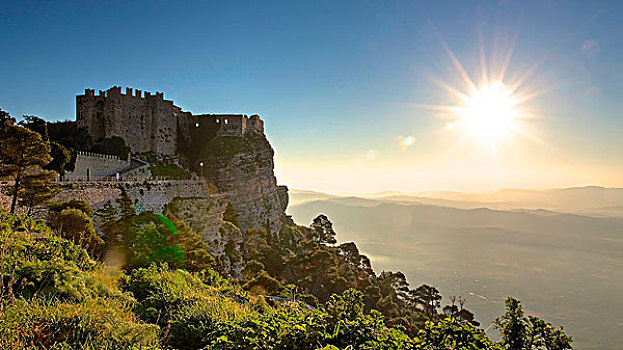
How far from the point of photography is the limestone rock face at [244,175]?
4559 centimetres

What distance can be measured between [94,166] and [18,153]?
1447 cm

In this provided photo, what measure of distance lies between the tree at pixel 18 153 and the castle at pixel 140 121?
73.4 feet

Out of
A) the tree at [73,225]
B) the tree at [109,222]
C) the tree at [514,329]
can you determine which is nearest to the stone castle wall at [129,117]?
the tree at [109,222]

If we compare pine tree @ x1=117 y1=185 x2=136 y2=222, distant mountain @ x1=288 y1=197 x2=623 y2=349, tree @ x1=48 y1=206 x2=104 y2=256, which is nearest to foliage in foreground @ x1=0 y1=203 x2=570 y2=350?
tree @ x1=48 y1=206 x2=104 y2=256

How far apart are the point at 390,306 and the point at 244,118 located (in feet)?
113

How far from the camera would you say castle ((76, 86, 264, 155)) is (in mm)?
35688

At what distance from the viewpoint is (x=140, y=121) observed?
38250 mm

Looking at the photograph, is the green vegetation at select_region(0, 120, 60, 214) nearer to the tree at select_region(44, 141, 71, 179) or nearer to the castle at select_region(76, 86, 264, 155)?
the tree at select_region(44, 141, 71, 179)

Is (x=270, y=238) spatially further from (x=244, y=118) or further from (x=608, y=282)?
(x=608, y=282)

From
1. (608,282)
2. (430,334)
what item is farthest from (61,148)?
(608,282)

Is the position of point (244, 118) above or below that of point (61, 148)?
above

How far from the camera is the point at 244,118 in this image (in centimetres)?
4906

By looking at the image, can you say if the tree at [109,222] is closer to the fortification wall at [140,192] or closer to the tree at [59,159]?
the fortification wall at [140,192]

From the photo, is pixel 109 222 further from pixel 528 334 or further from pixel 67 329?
pixel 528 334
